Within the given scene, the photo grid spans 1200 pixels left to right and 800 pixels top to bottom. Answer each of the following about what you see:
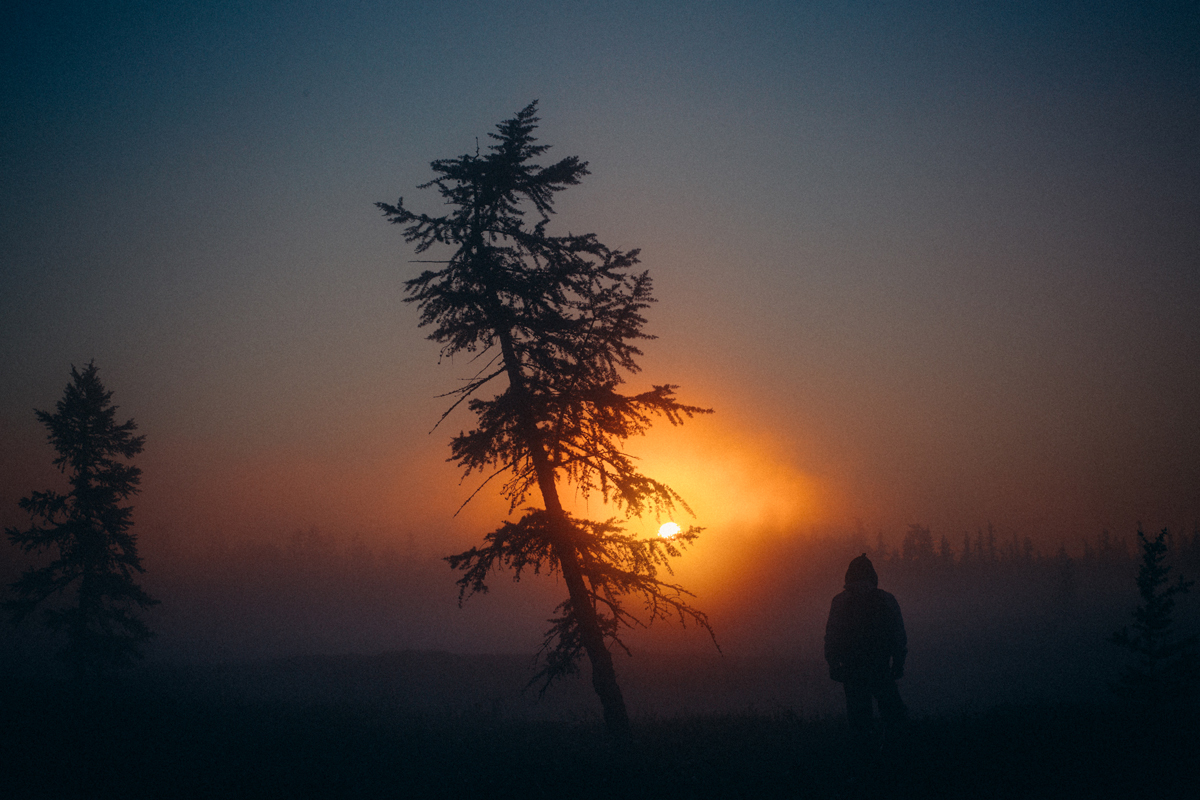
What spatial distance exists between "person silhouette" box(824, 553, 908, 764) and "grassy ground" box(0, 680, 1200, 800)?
1.52 feet

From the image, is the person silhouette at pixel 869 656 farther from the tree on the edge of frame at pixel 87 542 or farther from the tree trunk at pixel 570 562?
the tree on the edge of frame at pixel 87 542

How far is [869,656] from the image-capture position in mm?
8070

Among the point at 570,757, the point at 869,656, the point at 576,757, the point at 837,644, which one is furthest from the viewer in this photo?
the point at 570,757

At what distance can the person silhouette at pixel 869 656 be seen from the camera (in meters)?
8.01

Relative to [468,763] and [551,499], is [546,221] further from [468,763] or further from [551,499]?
[468,763]

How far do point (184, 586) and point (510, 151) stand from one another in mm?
136805

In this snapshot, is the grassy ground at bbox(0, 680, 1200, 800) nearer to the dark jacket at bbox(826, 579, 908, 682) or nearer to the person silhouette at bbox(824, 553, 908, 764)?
the person silhouette at bbox(824, 553, 908, 764)

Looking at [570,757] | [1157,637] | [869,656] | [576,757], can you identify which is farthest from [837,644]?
[1157,637]

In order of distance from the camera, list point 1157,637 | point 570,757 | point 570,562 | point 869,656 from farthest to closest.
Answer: point 1157,637 < point 570,562 < point 570,757 < point 869,656

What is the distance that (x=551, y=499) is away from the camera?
1088cm

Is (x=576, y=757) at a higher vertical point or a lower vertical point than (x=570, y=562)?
lower

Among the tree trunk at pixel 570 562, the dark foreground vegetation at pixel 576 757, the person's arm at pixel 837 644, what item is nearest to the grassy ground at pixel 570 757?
the dark foreground vegetation at pixel 576 757

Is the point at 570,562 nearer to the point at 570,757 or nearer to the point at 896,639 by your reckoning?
the point at 570,757

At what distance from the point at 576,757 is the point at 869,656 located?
4855 mm
